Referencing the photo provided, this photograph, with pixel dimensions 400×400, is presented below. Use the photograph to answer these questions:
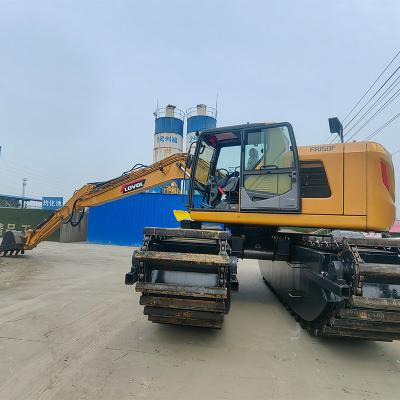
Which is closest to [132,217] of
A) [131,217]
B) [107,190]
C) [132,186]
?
[131,217]

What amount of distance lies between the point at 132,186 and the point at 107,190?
3.04ft

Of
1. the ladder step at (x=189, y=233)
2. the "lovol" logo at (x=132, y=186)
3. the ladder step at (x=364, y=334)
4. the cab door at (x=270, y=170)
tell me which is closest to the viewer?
the ladder step at (x=364, y=334)

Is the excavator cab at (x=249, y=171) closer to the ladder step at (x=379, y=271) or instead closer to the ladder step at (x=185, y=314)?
the ladder step at (x=379, y=271)

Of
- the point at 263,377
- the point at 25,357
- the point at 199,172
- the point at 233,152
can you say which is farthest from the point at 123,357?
the point at 233,152

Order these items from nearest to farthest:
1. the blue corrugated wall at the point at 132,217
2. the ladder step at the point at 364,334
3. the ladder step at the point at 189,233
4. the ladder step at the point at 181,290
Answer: the ladder step at the point at 181,290 < the ladder step at the point at 364,334 < the ladder step at the point at 189,233 < the blue corrugated wall at the point at 132,217

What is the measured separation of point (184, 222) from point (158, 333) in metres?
2.00

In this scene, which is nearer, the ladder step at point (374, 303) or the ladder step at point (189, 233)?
the ladder step at point (374, 303)

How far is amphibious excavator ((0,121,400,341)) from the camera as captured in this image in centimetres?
372

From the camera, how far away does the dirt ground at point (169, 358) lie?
306cm

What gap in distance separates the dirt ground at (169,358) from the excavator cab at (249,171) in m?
1.81

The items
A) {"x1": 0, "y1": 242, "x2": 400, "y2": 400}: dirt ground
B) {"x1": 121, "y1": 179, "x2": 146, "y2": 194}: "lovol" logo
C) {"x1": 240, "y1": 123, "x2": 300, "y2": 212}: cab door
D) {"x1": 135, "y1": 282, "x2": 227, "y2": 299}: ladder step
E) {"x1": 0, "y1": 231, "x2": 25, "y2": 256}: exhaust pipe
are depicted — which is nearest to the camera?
{"x1": 0, "y1": 242, "x2": 400, "y2": 400}: dirt ground

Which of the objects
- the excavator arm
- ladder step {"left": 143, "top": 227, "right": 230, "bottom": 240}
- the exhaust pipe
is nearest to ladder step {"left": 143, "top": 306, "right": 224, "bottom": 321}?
ladder step {"left": 143, "top": 227, "right": 230, "bottom": 240}

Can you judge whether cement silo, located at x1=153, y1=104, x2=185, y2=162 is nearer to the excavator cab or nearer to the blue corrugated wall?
the blue corrugated wall

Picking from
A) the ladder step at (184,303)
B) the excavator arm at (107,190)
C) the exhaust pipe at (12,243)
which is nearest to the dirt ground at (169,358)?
the ladder step at (184,303)
